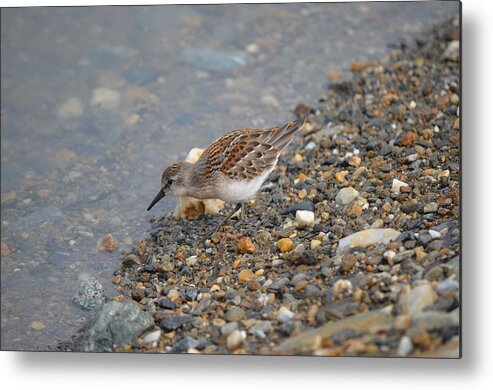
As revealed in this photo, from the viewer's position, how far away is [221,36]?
22.8ft

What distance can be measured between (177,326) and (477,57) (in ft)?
7.65

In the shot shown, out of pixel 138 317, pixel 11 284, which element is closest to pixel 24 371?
pixel 11 284

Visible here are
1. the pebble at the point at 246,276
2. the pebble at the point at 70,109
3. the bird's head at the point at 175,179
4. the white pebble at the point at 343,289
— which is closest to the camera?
the white pebble at the point at 343,289

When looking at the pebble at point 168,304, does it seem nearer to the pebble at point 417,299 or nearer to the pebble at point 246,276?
the pebble at point 246,276

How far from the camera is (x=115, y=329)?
4.56 metres

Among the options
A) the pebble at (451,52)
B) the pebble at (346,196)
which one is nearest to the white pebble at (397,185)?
the pebble at (346,196)

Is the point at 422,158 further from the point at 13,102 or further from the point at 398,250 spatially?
the point at 13,102

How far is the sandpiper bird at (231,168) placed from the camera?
5.04 m

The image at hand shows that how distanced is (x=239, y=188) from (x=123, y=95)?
1970mm

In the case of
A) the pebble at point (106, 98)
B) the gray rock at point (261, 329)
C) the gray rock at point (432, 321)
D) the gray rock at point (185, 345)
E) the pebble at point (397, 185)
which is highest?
the pebble at point (106, 98)

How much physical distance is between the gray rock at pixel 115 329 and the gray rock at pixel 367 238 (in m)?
1.22

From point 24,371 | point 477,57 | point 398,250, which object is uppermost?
point 477,57

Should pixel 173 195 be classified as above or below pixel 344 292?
above

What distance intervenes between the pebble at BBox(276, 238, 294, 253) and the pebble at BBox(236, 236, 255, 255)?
0.55 feet
